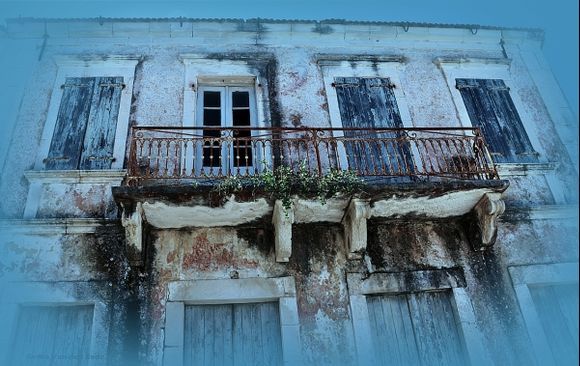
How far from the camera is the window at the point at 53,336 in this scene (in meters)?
6.29

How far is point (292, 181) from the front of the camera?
6711 millimetres

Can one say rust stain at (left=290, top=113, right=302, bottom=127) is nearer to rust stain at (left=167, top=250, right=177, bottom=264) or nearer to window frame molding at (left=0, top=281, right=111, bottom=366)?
rust stain at (left=167, top=250, right=177, bottom=264)

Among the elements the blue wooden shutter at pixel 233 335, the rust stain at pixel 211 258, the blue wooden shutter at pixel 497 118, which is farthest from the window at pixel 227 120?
the blue wooden shutter at pixel 497 118

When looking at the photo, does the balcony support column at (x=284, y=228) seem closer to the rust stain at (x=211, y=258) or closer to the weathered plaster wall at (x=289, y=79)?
the rust stain at (x=211, y=258)

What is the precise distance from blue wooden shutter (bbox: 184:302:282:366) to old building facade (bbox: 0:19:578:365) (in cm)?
2

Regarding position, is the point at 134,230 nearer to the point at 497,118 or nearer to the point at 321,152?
the point at 321,152

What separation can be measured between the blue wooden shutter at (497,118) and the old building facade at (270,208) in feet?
0.13

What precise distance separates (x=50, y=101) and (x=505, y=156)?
7.18 meters

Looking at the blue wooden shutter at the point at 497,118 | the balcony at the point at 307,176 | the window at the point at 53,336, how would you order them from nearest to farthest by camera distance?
the window at the point at 53,336 → the balcony at the point at 307,176 → the blue wooden shutter at the point at 497,118

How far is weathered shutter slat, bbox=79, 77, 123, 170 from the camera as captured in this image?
7.75m

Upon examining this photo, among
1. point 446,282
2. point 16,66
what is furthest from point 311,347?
point 16,66

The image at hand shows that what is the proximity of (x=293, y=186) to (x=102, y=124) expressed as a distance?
3.41 m

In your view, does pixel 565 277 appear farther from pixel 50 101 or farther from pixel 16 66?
pixel 16 66

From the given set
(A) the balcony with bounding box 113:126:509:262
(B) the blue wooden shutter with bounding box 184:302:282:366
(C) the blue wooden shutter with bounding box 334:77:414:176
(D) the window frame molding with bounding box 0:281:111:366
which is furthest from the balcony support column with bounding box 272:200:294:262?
(D) the window frame molding with bounding box 0:281:111:366
